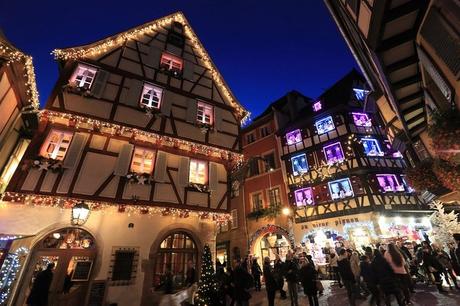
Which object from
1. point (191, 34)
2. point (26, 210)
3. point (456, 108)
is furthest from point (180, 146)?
point (456, 108)

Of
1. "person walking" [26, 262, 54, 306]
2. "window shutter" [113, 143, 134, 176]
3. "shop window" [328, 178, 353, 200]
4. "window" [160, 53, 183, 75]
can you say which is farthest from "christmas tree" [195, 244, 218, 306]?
"shop window" [328, 178, 353, 200]

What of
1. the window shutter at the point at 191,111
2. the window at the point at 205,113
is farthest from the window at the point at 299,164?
the window shutter at the point at 191,111

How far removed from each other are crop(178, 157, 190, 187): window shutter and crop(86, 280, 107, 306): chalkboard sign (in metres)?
4.71

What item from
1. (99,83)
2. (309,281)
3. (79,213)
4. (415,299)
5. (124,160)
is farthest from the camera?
(99,83)

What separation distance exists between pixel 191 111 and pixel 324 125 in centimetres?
1327

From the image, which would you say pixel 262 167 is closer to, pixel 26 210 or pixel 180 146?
pixel 180 146

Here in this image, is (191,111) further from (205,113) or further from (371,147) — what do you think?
(371,147)

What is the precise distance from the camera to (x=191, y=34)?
1561 centimetres

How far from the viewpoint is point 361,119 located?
2016cm

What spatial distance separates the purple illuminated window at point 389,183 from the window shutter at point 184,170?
1460 centimetres

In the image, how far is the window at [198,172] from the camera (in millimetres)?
11743

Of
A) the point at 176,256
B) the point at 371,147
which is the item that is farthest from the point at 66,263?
the point at 371,147

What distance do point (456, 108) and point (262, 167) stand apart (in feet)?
61.8

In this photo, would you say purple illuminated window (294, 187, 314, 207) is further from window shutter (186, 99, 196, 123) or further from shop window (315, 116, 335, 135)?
window shutter (186, 99, 196, 123)
